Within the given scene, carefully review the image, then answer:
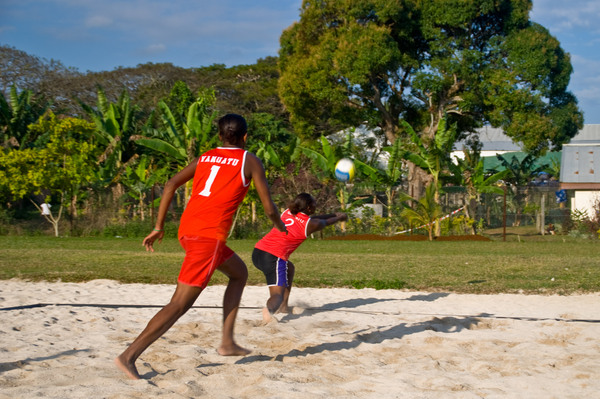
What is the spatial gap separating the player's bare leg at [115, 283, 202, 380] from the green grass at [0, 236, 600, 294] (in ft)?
17.8

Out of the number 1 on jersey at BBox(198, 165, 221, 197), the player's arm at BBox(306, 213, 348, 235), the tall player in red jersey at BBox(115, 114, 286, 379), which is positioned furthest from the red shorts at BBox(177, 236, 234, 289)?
the player's arm at BBox(306, 213, 348, 235)

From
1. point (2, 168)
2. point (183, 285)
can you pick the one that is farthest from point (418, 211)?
point (183, 285)

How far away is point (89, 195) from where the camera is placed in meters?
23.2

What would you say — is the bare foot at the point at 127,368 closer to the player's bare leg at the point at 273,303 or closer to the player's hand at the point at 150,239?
the player's hand at the point at 150,239

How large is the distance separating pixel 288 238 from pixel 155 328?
2808 millimetres

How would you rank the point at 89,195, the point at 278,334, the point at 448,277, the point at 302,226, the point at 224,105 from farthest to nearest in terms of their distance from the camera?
the point at 224,105, the point at 89,195, the point at 448,277, the point at 302,226, the point at 278,334

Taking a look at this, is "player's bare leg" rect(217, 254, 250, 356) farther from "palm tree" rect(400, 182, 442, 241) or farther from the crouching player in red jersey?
"palm tree" rect(400, 182, 442, 241)

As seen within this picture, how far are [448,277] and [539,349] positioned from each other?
526 centimetres

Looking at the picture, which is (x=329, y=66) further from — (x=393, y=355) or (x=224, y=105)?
(x=393, y=355)

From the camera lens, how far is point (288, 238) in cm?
724

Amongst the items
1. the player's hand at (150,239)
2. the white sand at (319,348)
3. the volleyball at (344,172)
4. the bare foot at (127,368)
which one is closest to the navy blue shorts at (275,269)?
the white sand at (319,348)

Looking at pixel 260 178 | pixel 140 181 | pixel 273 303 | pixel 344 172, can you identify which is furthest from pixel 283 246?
pixel 140 181

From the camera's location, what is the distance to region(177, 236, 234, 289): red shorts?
4.71 metres

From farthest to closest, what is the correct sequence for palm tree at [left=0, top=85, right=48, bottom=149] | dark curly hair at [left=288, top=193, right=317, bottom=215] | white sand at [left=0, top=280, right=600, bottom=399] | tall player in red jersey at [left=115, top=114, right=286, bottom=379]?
palm tree at [left=0, top=85, right=48, bottom=149], dark curly hair at [left=288, top=193, right=317, bottom=215], tall player in red jersey at [left=115, top=114, right=286, bottom=379], white sand at [left=0, top=280, right=600, bottom=399]
